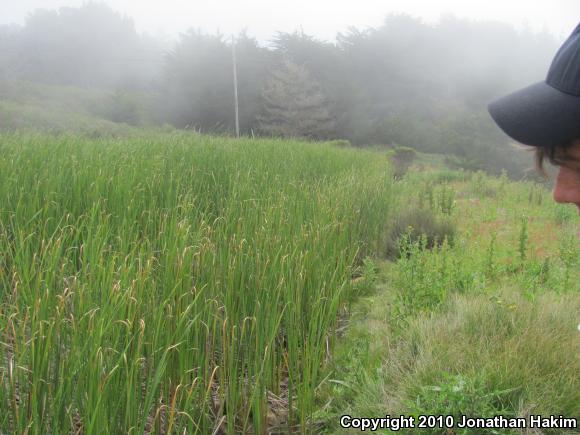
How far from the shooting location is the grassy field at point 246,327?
1.73 metres

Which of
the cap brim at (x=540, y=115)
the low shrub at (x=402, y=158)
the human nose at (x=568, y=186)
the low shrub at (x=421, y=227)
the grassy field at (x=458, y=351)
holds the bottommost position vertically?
the low shrub at (x=402, y=158)

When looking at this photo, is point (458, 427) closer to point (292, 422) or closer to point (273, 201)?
point (292, 422)

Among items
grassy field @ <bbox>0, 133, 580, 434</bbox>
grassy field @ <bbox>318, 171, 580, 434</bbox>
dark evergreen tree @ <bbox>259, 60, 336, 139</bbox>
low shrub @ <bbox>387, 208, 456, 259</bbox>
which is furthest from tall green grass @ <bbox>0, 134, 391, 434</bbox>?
dark evergreen tree @ <bbox>259, 60, 336, 139</bbox>

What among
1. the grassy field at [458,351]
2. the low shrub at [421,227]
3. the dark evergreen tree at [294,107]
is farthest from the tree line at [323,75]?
the grassy field at [458,351]

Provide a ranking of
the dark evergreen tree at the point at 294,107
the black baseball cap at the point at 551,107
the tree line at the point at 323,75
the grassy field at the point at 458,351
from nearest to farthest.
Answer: the black baseball cap at the point at 551,107
the grassy field at the point at 458,351
the dark evergreen tree at the point at 294,107
the tree line at the point at 323,75

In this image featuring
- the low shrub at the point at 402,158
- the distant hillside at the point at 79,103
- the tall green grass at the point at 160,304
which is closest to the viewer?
the tall green grass at the point at 160,304

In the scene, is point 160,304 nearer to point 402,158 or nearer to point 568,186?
point 568,186

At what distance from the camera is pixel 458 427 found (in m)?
1.83

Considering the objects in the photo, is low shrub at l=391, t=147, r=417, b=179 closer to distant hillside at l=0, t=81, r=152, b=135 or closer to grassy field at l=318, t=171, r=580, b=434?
distant hillside at l=0, t=81, r=152, b=135

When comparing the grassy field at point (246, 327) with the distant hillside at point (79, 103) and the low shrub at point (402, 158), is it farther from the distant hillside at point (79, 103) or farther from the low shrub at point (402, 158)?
the distant hillside at point (79, 103)

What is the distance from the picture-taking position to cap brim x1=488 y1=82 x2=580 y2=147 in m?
1.27

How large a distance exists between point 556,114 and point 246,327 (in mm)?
1587

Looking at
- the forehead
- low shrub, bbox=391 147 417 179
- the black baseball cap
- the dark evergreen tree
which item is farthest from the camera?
the dark evergreen tree

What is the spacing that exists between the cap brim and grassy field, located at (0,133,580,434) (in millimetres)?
840
